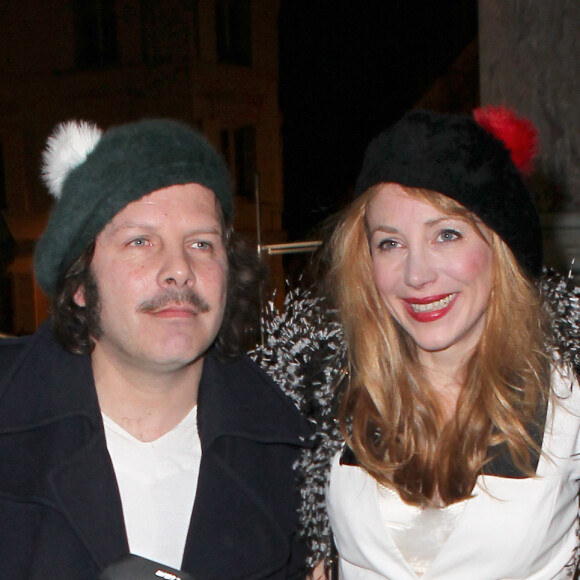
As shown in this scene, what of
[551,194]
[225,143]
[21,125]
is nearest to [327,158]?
[225,143]

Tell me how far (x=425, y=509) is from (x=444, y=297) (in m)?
0.53

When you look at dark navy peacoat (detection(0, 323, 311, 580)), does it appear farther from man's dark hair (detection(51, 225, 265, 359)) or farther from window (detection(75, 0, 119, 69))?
window (detection(75, 0, 119, 69))

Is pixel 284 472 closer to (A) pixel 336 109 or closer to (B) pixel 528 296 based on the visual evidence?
(B) pixel 528 296

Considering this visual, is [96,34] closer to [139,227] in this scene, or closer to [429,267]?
[139,227]

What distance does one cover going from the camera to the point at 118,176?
217 centimetres

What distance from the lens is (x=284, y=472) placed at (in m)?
2.34

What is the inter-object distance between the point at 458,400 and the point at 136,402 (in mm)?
865

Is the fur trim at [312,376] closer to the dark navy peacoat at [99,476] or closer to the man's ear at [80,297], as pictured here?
the dark navy peacoat at [99,476]

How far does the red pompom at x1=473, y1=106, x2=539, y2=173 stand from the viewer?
7.00 ft

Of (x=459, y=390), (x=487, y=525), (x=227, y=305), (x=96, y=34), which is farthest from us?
(x=96, y=34)

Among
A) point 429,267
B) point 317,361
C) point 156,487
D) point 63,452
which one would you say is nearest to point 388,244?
point 429,267

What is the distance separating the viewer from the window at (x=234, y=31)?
34.9 ft

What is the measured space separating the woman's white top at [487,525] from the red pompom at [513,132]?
0.57m

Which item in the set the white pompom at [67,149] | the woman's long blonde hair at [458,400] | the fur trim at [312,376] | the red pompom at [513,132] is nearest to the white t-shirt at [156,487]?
the fur trim at [312,376]
